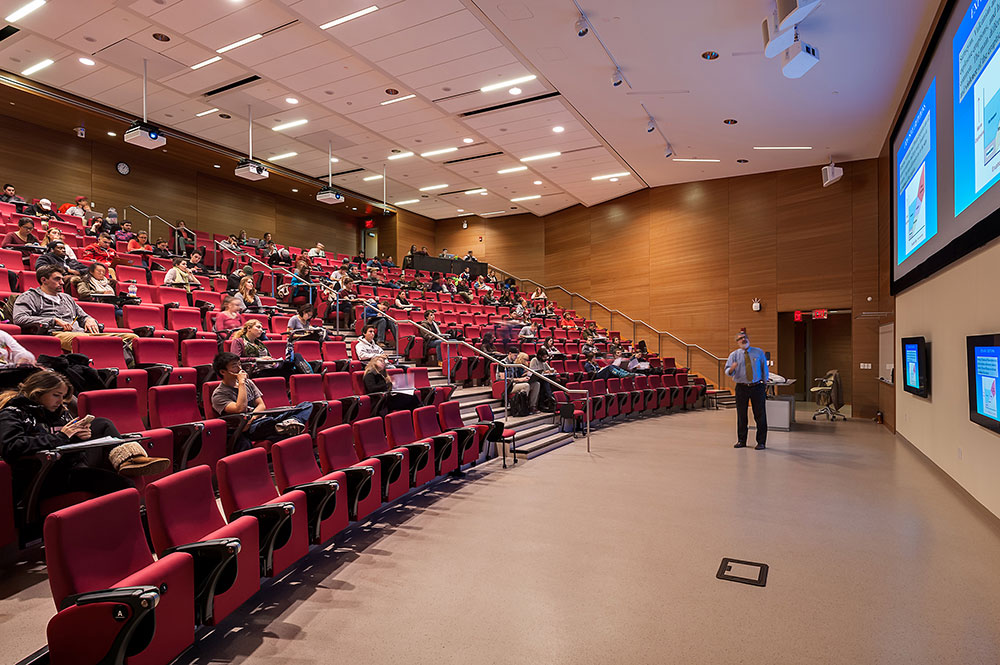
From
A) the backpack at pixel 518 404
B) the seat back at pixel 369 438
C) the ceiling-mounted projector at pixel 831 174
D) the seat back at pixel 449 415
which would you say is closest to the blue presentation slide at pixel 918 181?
the ceiling-mounted projector at pixel 831 174

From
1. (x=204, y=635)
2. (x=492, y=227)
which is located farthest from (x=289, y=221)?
(x=204, y=635)

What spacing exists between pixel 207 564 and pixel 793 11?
18.6 feet

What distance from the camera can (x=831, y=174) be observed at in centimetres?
921

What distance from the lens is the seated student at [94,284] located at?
513 cm

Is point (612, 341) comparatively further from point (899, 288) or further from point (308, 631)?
point (308, 631)

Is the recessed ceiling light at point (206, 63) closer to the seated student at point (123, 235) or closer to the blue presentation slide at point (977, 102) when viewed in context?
the seated student at point (123, 235)

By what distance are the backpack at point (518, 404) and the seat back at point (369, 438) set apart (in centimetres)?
298

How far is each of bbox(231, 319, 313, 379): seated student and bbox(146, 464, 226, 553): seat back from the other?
238 centimetres

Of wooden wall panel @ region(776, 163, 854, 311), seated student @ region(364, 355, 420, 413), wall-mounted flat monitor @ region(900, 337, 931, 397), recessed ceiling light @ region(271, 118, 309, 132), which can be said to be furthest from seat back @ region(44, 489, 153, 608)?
wooden wall panel @ region(776, 163, 854, 311)

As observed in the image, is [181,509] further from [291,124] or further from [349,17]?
[291,124]

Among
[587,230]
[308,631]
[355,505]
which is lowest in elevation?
[308,631]

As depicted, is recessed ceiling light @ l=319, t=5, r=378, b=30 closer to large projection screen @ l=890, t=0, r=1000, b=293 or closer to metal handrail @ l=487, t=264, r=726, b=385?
large projection screen @ l=890, t=0, r=1000, b=293

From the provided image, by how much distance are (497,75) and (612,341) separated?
669 cm

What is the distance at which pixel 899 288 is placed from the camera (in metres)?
6.94
